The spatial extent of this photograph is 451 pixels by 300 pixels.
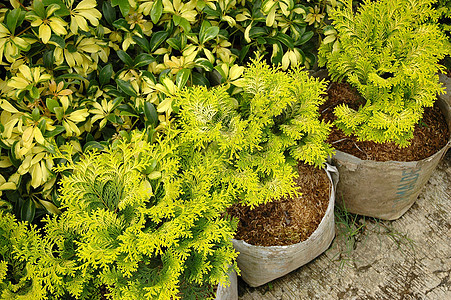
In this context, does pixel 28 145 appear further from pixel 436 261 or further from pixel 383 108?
pixel 436 261

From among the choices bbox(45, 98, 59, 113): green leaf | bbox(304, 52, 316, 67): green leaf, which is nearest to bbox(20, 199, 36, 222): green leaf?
bbox(45, 98, 59, 113): green leaf

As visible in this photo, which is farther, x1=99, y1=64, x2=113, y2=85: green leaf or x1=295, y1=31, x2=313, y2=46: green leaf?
x1=295, y1=31, x2=313, y2=46: green leaf

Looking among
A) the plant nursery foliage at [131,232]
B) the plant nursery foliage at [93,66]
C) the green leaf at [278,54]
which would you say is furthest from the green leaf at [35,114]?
the green leaf at [278,54]

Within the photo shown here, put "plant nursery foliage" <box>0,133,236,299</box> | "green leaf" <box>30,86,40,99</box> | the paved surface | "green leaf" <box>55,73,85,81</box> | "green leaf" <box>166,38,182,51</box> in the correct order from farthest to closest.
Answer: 1. the paved surface
2. "green leaf" <box>166,38,182,51</box>
3. "green leaf" <box>55,73,85,81</box>
4. "green leaf" <box>30,86,40,99</box>
5. "plant nursery foliage" <box>0,133,236,299</box>

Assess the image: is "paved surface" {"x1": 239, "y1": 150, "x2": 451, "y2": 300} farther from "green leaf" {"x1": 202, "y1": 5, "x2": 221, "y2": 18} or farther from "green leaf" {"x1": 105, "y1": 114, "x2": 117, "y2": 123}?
"green leaf" {"x1": 202, "y1": 5, "x2": 221, "y2": 18}

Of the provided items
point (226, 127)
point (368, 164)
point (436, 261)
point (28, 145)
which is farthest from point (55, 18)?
point (436, 261)

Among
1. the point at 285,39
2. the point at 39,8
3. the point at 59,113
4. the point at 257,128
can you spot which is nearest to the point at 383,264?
the point at 257,128

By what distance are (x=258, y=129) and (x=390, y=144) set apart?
88cm

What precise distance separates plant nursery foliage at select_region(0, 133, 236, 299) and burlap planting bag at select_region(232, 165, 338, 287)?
288 millimetres

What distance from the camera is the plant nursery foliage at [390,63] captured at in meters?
1.71

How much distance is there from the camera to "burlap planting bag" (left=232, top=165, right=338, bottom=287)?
1.83 meters

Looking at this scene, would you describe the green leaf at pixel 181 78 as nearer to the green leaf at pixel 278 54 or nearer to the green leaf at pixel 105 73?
the green leaf at pixel 105 73

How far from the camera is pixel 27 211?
171 cm

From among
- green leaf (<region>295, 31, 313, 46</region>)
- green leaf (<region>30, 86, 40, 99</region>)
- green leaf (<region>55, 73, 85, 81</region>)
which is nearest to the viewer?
green leaf (<region>30, 86, 40, 99</region>)
